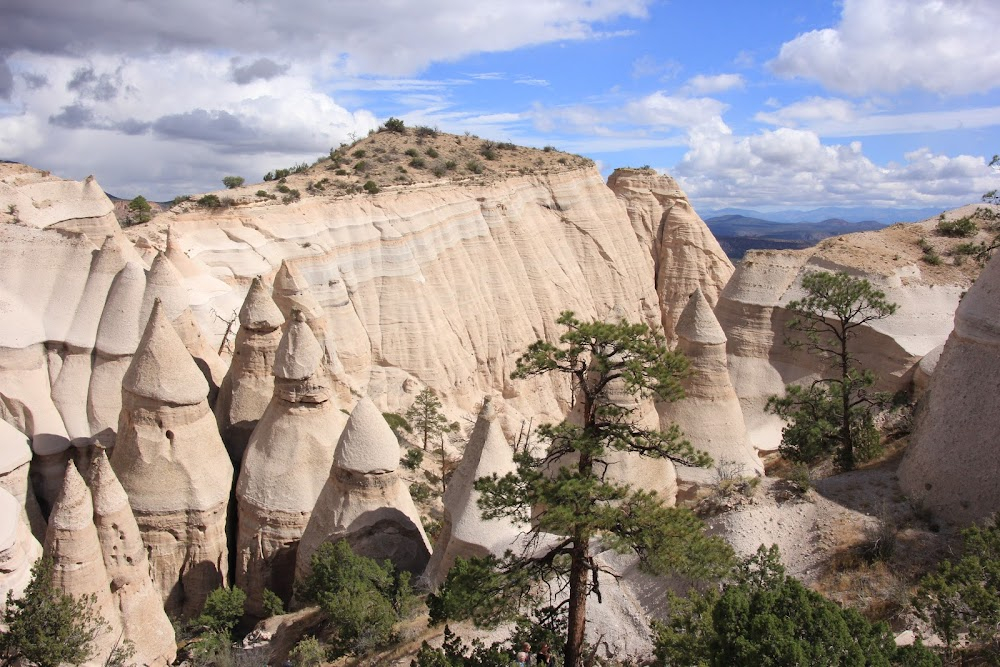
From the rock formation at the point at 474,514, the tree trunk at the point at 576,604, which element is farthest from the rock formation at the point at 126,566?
the tree trunk at the point at 576,604

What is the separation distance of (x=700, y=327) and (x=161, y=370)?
11227 mm

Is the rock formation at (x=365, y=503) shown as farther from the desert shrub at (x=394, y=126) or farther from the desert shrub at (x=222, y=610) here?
the desert shrub at (x=394, y=126)

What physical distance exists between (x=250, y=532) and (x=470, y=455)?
4.90 metres

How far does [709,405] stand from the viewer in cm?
1548

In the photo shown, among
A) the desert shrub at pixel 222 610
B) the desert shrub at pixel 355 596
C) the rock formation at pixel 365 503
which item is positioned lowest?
the desert shrub at pixel 222 610

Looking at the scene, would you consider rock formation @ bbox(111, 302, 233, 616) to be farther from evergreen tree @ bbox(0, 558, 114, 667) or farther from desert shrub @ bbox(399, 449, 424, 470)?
desert shrub @ bbox(399, 449, 424, 470)

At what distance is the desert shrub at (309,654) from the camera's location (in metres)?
9.97

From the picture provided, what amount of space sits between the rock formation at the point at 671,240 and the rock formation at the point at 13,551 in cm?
3122

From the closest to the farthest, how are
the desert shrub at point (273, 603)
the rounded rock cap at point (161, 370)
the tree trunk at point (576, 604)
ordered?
the tree trunk at point (576, 604), the desert shrub at point (273, 603), the rounded rock cap at point (161, 370)

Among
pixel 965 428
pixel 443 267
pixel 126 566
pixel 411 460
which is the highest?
pixel 443 267

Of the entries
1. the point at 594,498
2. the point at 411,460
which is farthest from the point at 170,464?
the point at 594,498

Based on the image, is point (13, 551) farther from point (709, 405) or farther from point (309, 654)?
point (709, 405)

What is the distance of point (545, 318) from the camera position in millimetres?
31234

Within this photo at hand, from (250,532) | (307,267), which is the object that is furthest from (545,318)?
(250,532)
